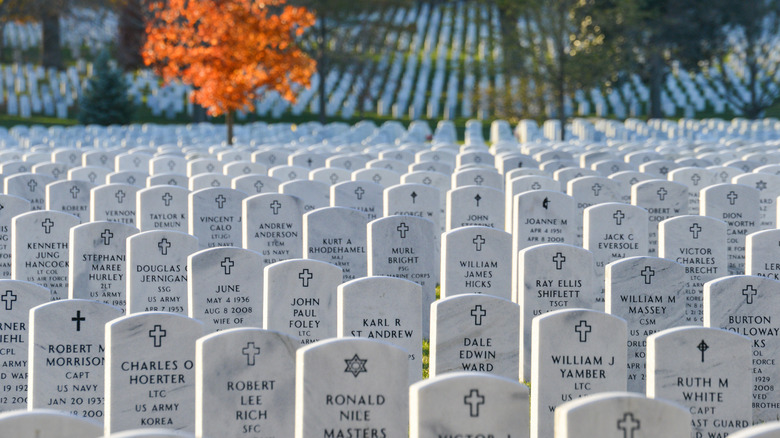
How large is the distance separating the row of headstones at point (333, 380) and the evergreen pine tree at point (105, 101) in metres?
26.9

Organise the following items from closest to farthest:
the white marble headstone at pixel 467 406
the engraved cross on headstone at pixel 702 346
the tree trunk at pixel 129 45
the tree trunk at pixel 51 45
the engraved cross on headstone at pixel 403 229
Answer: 1. the white marble headstone at pixel 467 406
2. the engraved cross on headstone at pixel 702 346
3. the engraved cross on headstone at pixel 403 229
4. the tree trunk at pixel 51 45
5. the tree trunk at pixel 129 45

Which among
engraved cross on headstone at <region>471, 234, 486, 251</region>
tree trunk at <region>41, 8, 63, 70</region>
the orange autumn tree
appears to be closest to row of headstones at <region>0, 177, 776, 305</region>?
engraved cross on headstone at <region>471, 234, 486, 251</region>

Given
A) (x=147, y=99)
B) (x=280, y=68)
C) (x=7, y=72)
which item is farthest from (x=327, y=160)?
(x=7, y=72)

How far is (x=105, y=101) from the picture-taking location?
31.9 m

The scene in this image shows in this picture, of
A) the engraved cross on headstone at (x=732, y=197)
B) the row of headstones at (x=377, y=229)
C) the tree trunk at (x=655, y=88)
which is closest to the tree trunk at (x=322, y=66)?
the tree trunk at (x=655, y=88)

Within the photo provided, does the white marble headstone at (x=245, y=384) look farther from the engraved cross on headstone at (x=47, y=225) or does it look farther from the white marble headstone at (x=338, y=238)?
the engraved cross on headstone at (x=47, y=225)

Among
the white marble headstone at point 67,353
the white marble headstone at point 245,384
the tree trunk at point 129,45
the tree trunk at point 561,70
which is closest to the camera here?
the white marble headstone at point 245,384

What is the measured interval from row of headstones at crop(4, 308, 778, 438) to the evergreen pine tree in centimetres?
2687

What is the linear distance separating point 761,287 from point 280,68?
1459 centimetres

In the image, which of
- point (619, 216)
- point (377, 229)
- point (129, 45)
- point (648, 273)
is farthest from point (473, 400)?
point (129, 45)

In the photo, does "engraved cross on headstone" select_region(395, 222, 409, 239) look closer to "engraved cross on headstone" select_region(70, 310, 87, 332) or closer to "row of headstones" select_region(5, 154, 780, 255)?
"row of headstones" select_region(5, 154, 780, 255)

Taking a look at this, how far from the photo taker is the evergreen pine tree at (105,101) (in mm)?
31688

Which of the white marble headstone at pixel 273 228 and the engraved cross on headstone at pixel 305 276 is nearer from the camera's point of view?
the engraved cross on headstone at pixel 305 276

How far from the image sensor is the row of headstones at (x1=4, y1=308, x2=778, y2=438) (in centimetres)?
454
